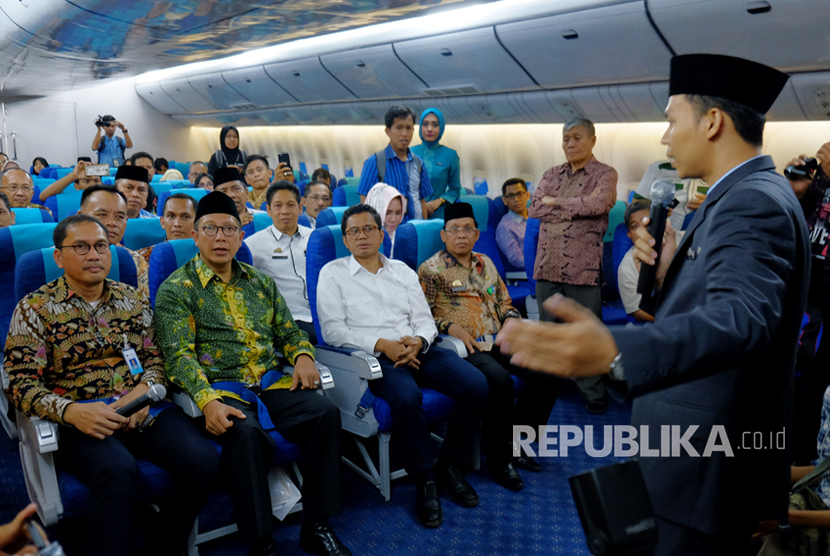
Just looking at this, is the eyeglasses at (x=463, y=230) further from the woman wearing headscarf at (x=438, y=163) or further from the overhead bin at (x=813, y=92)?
the overhead bin at (x=813, y=92)

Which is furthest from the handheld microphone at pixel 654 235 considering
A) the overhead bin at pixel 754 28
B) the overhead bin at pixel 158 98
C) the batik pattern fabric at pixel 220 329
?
the overhead bin at pixel 158 98

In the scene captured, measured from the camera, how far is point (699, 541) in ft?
4.73

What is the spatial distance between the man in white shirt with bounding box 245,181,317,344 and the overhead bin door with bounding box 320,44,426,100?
4.57m

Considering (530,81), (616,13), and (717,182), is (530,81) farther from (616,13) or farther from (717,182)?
(717,182)

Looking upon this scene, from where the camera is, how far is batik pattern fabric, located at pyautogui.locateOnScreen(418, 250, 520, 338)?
13.4 feet

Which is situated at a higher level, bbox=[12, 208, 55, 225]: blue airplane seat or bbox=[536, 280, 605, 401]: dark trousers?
bbox=[12, 208, 55, 225]: blue airplane seat

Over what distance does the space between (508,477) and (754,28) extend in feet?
12.1

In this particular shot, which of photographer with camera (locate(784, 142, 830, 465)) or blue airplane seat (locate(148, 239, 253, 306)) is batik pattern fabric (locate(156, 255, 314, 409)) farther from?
photographer with camera (locate(784, 142, 830, 465))

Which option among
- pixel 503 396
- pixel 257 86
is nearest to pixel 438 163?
Result: pixel 503 396

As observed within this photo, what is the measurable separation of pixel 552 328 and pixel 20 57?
9997mm

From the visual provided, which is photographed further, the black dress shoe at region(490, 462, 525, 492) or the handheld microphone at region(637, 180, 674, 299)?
the black dress shoe at region(490, 462, 525, 492)

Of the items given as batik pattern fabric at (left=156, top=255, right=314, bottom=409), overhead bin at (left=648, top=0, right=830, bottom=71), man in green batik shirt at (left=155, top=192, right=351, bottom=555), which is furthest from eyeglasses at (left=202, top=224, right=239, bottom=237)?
overhead bin at (left=648, top=0, right=830, bottom=71)

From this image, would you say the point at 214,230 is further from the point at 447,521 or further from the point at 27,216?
the point at 27,216

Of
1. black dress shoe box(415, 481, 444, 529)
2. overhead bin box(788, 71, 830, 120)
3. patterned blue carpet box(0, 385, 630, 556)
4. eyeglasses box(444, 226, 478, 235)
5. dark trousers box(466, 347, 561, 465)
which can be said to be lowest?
patterned blue carpet box(0, 385, 630, 556)
